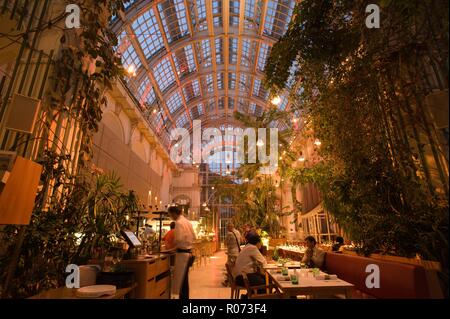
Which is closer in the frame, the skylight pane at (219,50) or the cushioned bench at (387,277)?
the cushioned bench at (387,277)

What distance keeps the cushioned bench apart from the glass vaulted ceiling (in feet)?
29.4

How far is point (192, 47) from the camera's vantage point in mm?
13703

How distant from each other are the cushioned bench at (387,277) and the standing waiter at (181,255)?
2252 millimetres

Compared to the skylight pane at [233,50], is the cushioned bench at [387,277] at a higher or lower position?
lower

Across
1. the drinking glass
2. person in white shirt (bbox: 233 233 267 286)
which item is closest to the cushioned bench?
person in white shirt (bbox: 233 233 267 286)

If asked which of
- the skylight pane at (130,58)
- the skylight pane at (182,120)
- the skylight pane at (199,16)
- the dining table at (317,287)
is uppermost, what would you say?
the skylight pane at (199,16)

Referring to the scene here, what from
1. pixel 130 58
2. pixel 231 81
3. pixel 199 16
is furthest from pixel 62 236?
pixel 231 81

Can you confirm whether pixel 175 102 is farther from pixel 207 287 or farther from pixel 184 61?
pixel 207 287

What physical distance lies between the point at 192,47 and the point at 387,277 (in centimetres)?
1369

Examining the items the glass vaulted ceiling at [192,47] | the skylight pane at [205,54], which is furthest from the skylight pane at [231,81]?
the skylight pane at [205,54]

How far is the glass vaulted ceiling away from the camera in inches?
433

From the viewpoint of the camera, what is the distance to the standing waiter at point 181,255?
12.3ft

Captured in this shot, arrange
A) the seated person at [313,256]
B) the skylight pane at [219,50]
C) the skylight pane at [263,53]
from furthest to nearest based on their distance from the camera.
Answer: the skylight pane at [219,50] → the skylight pane at [263,53] → the seated person at [313,256]

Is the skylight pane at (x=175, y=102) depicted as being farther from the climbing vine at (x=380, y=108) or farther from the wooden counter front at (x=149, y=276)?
the climbing vine at (x=380, y=108)
